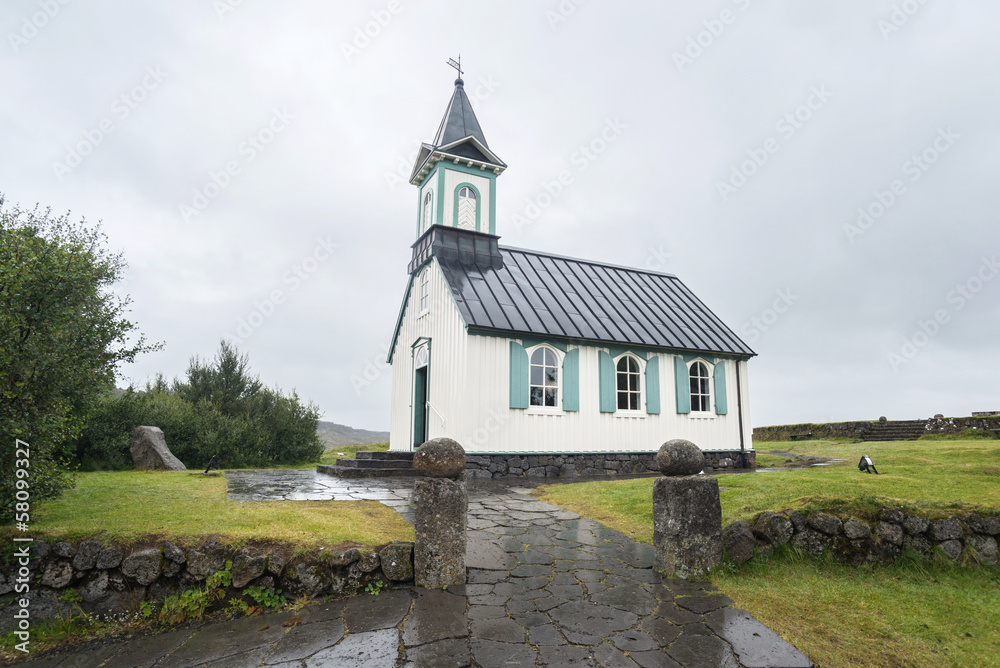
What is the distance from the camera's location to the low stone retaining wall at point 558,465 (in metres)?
12.4

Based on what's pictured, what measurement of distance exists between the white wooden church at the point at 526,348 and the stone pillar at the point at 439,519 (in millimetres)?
7362

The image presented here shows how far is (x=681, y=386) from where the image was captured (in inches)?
600

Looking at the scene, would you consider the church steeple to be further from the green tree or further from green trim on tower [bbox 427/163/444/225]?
the green tree

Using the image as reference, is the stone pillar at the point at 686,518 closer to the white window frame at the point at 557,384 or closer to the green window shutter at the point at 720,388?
the white window frame at the point at 557,384

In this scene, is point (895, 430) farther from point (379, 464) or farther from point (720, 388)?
point (379, 464)

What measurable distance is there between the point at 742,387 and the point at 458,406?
30.1ft

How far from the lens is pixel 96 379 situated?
5781 mm

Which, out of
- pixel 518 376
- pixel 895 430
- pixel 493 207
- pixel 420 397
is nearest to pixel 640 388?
pixel 518 376

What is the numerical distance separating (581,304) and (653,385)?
3031 mm

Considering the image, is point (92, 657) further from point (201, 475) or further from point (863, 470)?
point (863, 470)

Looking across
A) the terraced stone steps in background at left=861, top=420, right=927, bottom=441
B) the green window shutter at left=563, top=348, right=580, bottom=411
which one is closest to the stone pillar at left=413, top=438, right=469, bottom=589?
the green window shutter at left=563, top=348, right=580, bottom=411

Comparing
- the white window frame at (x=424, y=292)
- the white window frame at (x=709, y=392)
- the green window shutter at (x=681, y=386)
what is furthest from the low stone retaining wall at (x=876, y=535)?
the white window frame at (x=424, y=292)

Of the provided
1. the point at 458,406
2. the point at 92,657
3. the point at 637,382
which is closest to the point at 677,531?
the point at 92,657

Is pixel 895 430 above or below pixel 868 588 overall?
above
